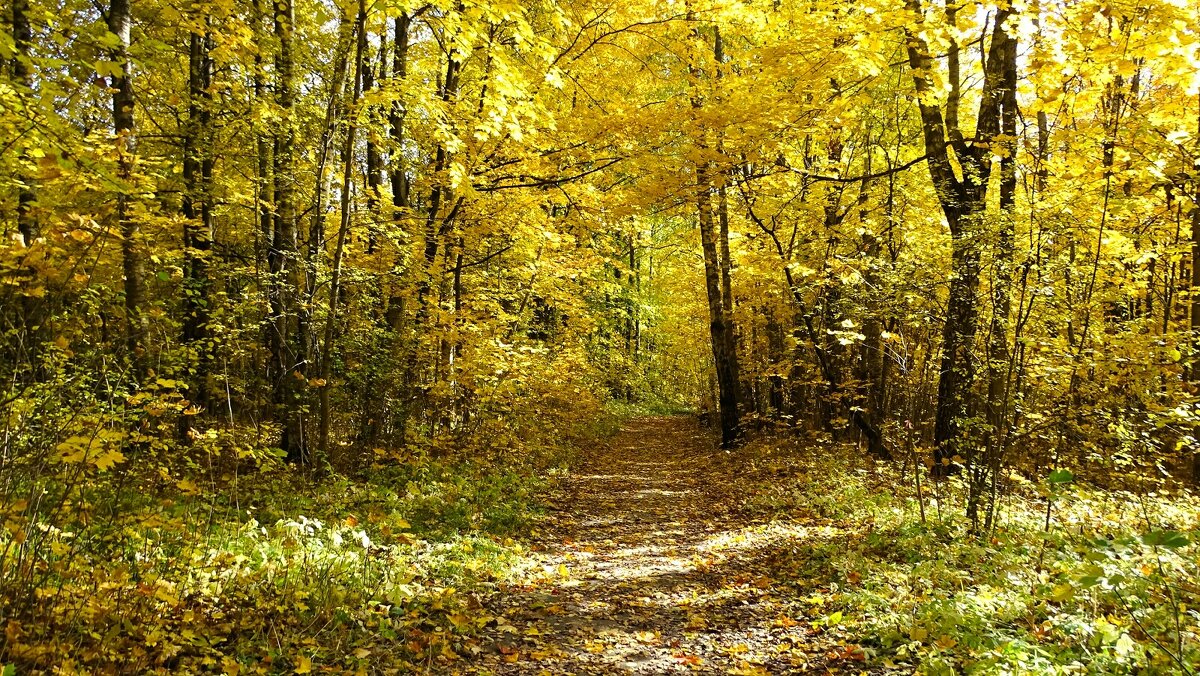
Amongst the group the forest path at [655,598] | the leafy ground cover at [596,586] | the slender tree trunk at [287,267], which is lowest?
the forest path at [655,598]

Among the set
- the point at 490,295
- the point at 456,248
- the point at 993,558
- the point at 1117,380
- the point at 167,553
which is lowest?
the point at 993,558

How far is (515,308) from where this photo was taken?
622 inches

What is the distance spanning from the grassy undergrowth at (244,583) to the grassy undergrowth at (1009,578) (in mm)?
3298

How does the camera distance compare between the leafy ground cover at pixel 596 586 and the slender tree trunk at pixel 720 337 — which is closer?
the leafy ground cover at pixel 596 586

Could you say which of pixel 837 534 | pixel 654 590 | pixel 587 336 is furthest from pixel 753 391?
pixel 654 590

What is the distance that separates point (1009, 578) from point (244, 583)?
6.01 meters

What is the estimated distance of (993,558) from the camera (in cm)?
564

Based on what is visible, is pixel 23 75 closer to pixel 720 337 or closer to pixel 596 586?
pixel 596 586

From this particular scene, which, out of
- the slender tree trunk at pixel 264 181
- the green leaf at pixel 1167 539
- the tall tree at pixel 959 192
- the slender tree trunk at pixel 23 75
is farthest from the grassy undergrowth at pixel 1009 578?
the slender tree trunk at pixel 23 75

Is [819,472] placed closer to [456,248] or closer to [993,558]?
[993,558]

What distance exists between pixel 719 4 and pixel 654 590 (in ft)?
24.3

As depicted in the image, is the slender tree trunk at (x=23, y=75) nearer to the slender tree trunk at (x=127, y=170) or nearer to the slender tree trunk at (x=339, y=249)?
the slender tree trunk at (x=127, y=170)

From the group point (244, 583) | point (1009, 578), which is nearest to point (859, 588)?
point (1009, 578)

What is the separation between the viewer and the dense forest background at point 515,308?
434cm
